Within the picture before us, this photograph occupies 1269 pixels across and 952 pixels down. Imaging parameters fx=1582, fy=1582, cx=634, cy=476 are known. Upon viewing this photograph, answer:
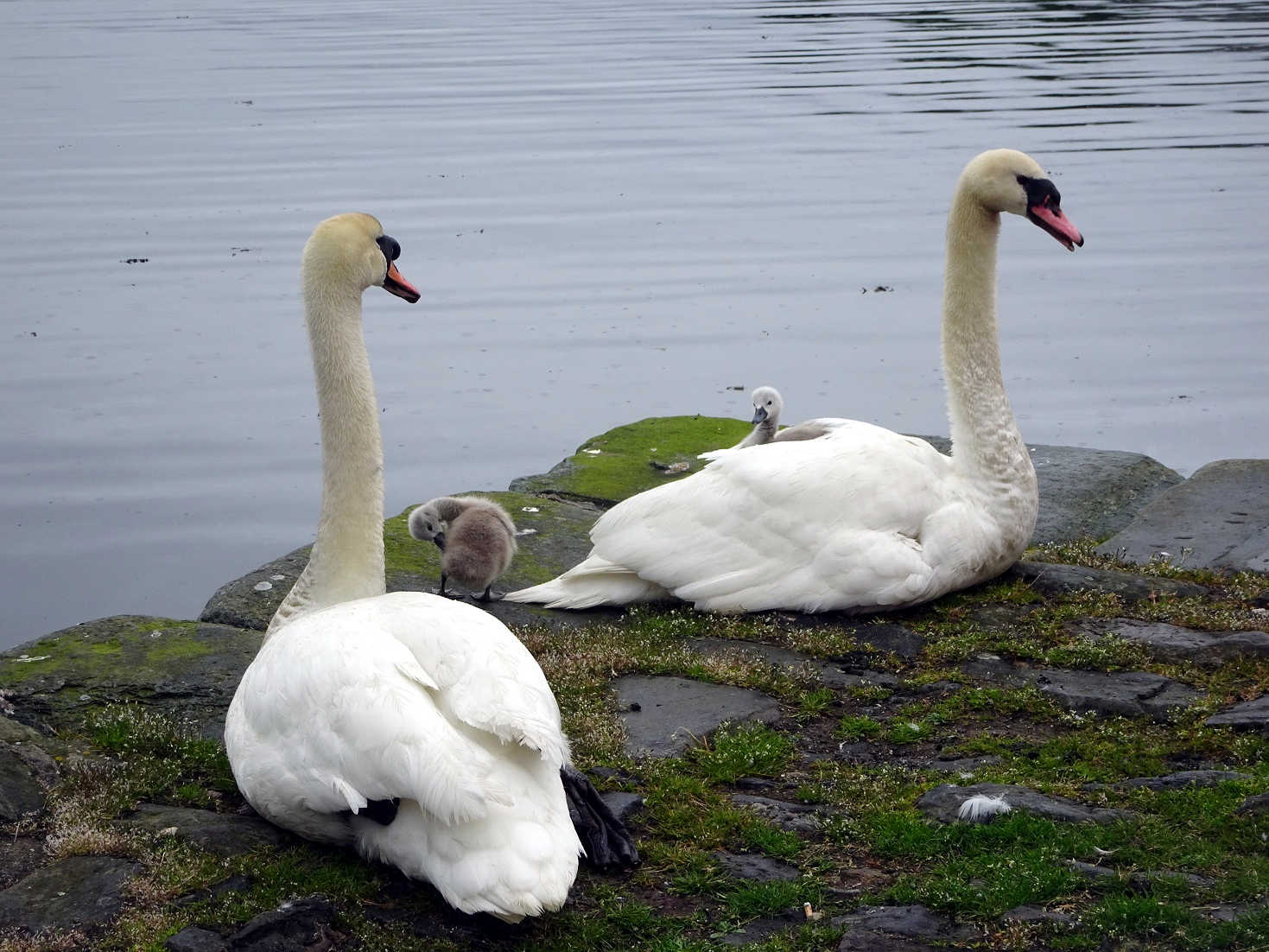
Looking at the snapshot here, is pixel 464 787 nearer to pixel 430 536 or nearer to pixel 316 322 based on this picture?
pixel 316 322

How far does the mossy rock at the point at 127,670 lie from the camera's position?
20.2ft

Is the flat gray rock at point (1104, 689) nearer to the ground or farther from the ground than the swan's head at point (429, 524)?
nearer to the ground

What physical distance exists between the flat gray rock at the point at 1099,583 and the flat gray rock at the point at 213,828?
394 cm

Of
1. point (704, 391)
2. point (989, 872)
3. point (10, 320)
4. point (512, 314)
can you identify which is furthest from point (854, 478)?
point (10, 320)

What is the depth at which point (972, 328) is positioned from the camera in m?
7.77

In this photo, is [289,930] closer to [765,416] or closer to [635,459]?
[765,416]

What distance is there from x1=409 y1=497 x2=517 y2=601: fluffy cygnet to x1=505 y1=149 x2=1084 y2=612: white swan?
9.5 inches

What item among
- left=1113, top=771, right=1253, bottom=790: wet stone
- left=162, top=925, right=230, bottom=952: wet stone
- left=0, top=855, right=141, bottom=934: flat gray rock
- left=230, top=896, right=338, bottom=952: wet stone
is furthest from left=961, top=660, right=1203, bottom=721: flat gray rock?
left=0, top=855, right=141, bottom=934: flat gray rock

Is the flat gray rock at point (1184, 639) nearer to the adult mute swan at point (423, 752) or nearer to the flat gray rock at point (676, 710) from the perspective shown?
the flat gray rock at point (676, 710)

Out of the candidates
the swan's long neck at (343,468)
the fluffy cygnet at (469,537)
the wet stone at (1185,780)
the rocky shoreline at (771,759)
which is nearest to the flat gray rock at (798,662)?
the rocky shoreline at (771,759)

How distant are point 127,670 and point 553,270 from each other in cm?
1016

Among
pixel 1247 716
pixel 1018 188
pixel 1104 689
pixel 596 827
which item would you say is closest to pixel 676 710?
pixel 596 827

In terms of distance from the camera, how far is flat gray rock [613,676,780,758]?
579cm

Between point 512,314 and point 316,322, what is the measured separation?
340 inches
